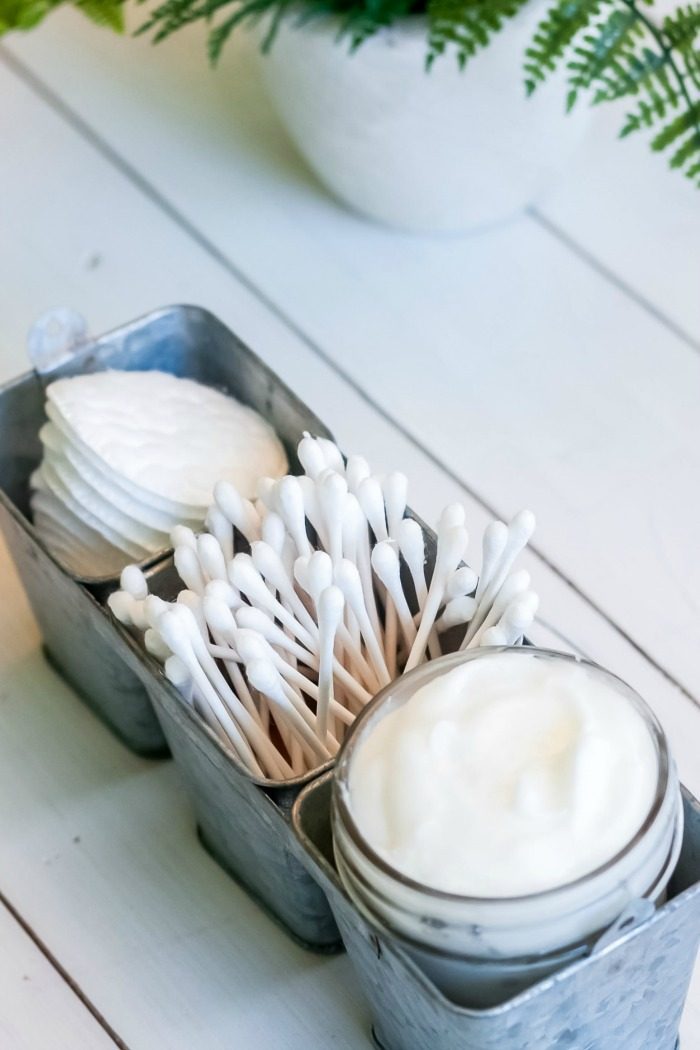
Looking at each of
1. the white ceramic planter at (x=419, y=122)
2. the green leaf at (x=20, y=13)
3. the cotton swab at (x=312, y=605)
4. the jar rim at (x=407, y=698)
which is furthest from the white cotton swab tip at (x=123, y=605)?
the white ceramic planter at (x=419, y=122)

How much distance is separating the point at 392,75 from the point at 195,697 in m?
0.36

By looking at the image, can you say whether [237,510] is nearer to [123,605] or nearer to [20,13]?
[123,605]

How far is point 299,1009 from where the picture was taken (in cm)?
57

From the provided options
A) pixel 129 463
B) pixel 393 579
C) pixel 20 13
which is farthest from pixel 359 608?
pixel 20 13

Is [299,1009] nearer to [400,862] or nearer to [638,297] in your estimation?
[400,862]

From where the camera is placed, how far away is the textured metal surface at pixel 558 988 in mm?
433

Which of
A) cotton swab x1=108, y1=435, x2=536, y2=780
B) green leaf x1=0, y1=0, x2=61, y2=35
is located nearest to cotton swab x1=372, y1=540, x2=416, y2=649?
cotton swab x1=108, y1=435, x2=536, y2=780

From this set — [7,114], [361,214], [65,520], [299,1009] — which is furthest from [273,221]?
[299,1009]

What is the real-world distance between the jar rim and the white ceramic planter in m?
0.36

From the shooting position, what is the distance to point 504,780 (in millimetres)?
433

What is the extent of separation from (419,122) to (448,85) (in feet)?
0.09

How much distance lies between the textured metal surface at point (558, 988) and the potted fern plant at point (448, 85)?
12.8 inches

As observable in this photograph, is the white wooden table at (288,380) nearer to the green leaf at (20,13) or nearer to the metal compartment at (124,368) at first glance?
the metal compartment at (124,368)

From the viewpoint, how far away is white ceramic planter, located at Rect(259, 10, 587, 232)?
0.73 metres
